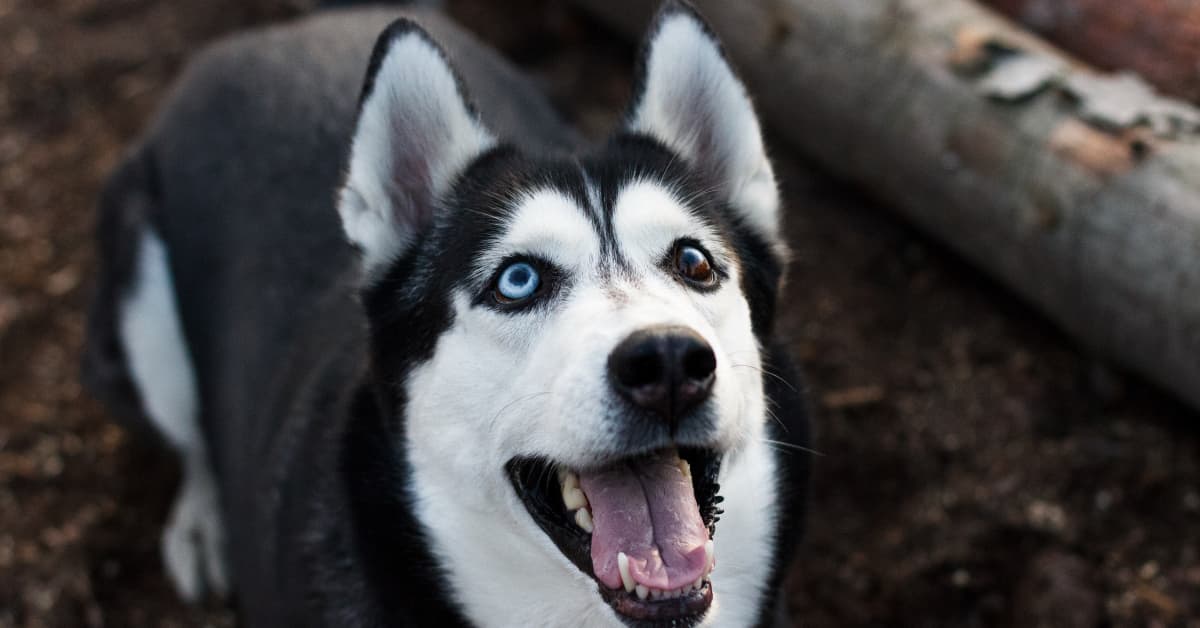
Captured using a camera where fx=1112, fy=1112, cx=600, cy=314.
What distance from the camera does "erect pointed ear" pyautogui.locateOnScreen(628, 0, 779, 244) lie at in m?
2.60

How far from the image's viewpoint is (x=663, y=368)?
2.03m

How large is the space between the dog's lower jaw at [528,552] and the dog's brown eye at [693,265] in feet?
1.25

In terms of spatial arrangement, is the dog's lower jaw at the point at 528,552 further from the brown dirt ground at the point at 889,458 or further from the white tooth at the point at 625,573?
the brown dirt ground at the point at 889,458

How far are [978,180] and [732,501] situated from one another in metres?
2.02

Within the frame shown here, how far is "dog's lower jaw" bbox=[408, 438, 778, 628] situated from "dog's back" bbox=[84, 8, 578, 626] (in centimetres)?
42

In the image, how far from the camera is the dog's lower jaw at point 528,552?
2.42 m

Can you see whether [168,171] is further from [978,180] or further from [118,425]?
[978,180]

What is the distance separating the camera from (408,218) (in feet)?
8.76

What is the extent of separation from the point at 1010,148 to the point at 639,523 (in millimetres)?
2346

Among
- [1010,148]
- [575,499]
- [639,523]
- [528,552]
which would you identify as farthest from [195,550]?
[1010,148]

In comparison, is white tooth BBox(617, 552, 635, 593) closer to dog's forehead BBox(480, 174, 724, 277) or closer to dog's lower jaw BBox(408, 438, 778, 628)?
dog's lower jaw BBox(408, 438, 778, 628)

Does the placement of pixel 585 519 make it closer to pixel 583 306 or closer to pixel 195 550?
pixel 583 306

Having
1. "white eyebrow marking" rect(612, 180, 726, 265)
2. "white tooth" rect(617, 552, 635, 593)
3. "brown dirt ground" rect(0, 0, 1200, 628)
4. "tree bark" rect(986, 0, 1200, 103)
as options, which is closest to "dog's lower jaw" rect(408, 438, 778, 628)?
"white tooth" rect(617, 552, 635, 593)

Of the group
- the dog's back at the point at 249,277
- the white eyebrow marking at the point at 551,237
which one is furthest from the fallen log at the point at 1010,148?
the white eyebrow marking at the point at 551,237
